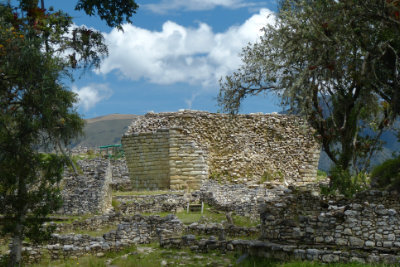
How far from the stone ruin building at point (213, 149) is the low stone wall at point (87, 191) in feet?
11.2

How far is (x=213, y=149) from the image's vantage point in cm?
2800

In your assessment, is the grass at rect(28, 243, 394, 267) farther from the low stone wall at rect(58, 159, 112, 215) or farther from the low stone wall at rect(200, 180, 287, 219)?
the low stone wall at rect(58, 159, 112, 215)

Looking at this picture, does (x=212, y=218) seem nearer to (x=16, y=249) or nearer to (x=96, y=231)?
(x=96, y=231)

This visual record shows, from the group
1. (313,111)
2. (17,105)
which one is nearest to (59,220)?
(17,105)

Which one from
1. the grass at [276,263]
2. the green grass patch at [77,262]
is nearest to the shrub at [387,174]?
the grass at [276,263]

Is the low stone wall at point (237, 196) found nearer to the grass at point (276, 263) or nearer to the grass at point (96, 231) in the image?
the grass at point (96, 231)

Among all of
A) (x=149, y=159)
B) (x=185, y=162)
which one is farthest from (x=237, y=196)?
(x=149, y=159)

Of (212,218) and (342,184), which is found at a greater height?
(342,184)

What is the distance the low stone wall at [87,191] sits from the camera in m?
21.7

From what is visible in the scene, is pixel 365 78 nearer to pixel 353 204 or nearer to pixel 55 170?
pixel 353 204

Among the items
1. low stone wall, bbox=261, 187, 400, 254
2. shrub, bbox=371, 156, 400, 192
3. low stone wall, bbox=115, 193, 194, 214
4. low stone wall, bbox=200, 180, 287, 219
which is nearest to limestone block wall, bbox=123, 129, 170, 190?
low stone wall, bbox=200, 180, 287, 219

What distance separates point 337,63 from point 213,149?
16.1 meters

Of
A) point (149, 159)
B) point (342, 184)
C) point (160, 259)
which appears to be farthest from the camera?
point (149, 159)

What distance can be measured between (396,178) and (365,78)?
3.02 m
